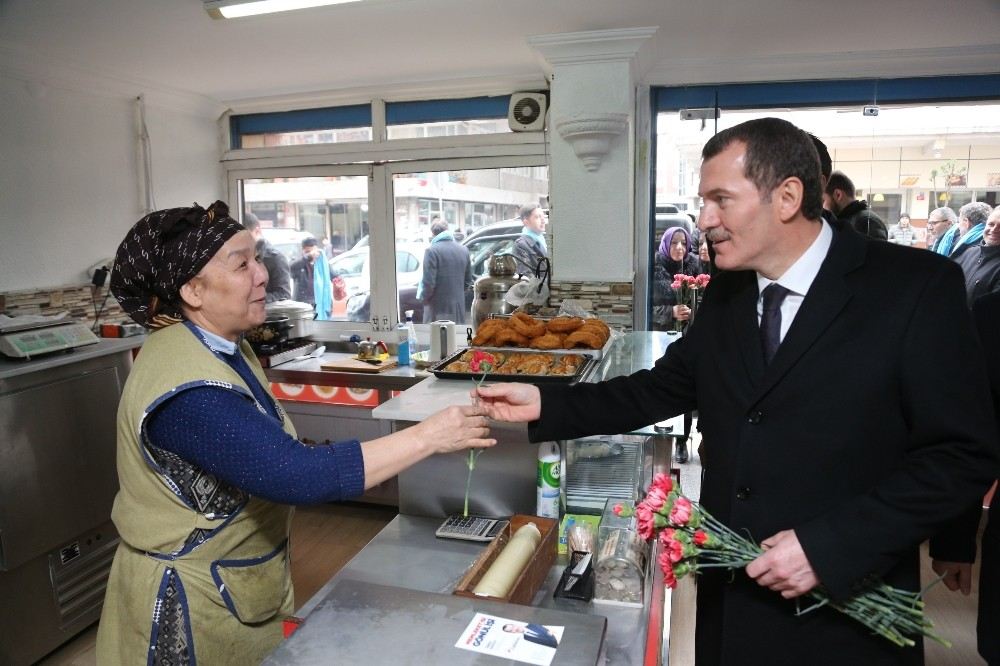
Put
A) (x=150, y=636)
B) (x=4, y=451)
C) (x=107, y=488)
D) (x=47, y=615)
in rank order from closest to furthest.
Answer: (x=150, y=636) < (x=4, y=451) < (x=47, y=615) < (x=107, y=488)

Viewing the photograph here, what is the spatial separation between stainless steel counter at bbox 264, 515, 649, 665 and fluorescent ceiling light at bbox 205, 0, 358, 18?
2194mm

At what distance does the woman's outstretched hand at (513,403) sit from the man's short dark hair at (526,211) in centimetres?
291

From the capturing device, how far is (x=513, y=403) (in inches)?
65.4

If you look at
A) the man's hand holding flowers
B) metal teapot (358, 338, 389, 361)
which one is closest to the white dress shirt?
the man's hand holding flowers

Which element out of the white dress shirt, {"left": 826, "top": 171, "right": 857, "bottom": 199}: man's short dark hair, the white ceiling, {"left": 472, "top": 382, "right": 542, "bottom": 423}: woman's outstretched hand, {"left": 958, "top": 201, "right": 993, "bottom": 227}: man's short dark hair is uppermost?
the white ceiling

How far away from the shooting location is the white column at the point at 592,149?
3580mm

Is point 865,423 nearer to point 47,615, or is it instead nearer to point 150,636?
point 150,636

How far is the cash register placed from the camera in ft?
9.25

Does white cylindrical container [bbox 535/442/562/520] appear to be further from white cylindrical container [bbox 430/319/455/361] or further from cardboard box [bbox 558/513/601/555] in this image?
white cylindrical container [bbox 430/319/455/361]

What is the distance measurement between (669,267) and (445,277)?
1449 mm

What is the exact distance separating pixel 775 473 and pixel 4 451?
278 cm

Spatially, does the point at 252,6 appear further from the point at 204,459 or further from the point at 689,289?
the point at 689,289

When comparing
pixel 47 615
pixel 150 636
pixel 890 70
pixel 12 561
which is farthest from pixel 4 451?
pixel 890 70

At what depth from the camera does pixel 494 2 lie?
9.66 feet
